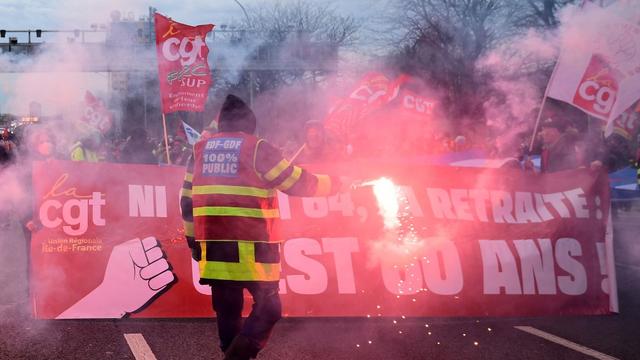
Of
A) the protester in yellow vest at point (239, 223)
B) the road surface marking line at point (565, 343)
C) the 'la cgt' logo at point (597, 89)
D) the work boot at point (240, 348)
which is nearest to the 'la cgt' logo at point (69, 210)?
the protester in yellow vest at point (239, 223)

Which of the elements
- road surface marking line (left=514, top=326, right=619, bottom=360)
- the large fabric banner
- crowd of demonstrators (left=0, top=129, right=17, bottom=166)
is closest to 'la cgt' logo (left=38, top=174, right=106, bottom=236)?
the large fabric banner

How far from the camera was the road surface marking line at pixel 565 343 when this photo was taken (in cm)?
467

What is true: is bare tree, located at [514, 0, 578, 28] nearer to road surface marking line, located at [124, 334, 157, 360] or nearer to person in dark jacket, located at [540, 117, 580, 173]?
person in dark jacket, located at [540, 117, 580, 173]

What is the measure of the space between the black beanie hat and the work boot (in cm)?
116

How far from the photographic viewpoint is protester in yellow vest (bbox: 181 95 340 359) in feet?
12.1

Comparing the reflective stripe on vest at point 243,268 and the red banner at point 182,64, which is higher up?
the red banner at point 182,64

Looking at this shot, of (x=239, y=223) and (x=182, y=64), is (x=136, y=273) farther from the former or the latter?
(x=182, y=64)

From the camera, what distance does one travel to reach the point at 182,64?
7660mm

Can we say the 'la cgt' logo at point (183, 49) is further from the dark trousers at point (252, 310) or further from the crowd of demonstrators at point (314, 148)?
the dark trousers at point (252, 310)

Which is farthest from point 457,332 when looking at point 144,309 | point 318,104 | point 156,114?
point 156,114

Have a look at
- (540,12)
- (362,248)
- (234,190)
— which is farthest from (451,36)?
(234,190)

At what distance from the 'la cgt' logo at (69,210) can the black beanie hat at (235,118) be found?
2.54 metres

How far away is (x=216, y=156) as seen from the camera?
12.2 ft

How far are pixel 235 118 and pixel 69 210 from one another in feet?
9.07
